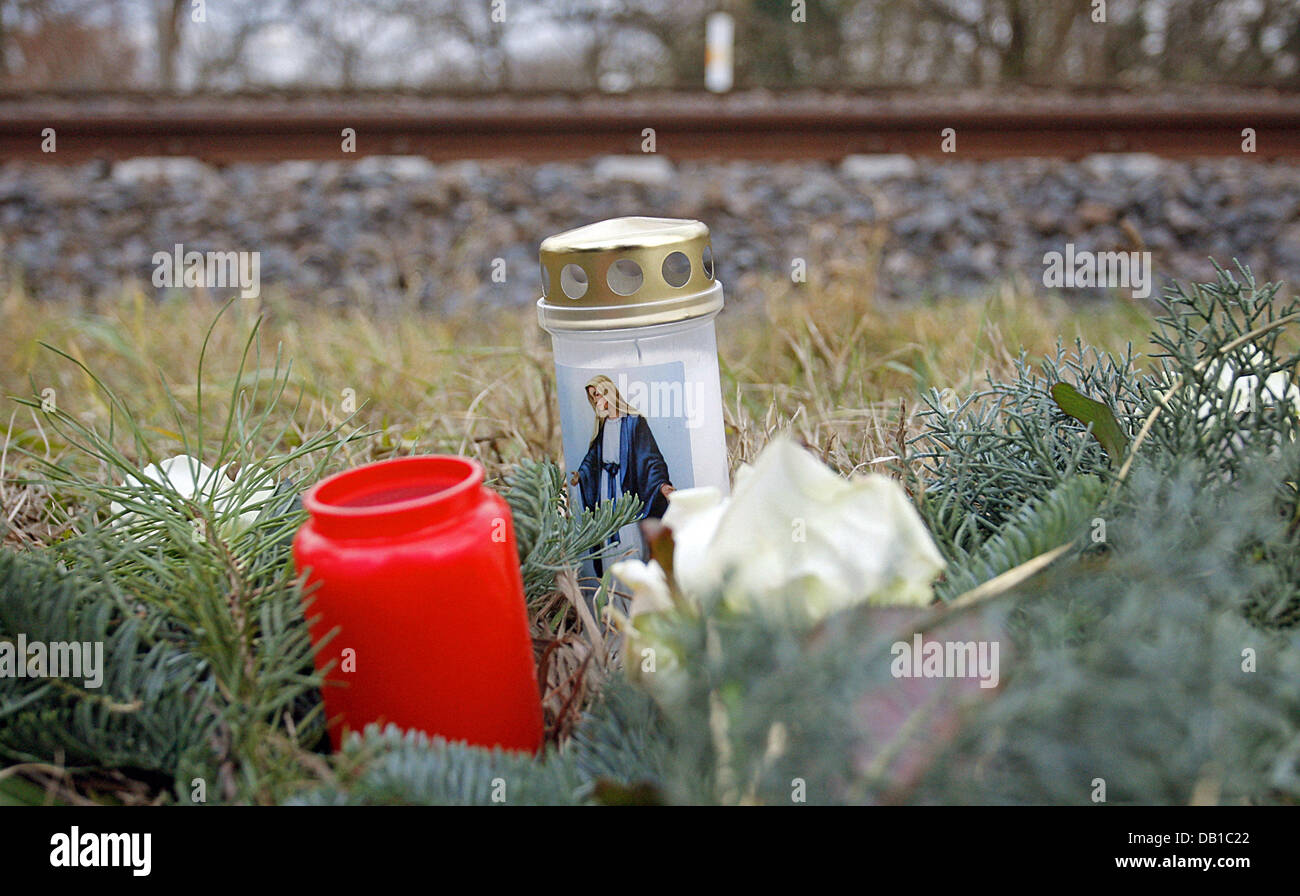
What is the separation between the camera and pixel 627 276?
0.89m

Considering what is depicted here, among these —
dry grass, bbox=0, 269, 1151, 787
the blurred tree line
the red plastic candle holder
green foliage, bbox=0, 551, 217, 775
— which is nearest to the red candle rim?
the red plastic candle holder

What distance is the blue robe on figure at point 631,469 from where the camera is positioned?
0.92 meters

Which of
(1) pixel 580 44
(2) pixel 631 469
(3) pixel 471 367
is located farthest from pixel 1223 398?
(1) pixel 580 44

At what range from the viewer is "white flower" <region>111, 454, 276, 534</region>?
0.86m

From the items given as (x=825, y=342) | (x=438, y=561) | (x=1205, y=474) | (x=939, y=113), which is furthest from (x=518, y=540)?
(x=939, y=113)

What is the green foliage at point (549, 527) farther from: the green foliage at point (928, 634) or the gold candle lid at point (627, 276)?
the gold candle lid at point (627, 276)

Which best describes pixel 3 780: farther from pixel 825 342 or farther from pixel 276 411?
pixel 825 342

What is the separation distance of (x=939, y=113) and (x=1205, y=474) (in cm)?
274

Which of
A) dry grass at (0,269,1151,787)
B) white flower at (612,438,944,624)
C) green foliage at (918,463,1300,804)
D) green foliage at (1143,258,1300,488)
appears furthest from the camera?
dry grass at (0,269,1151,787)

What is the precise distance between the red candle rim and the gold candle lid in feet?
0.70

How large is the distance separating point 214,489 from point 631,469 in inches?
15.4

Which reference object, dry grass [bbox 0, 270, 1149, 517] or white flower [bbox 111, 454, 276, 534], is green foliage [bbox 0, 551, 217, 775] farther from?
dry grass [bbox 0, 270, 1149, 517]

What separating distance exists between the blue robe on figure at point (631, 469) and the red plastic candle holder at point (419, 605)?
0.21 m

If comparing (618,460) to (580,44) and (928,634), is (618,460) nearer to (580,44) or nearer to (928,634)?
(928,634)
